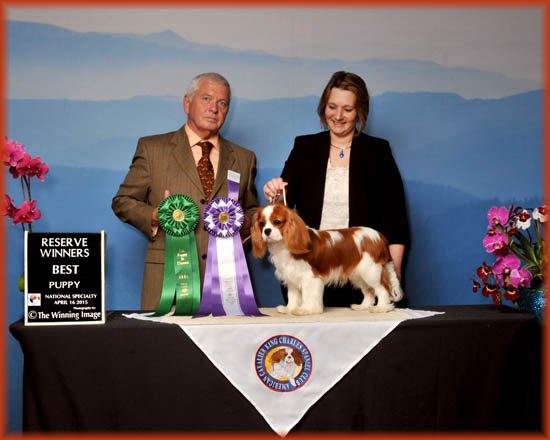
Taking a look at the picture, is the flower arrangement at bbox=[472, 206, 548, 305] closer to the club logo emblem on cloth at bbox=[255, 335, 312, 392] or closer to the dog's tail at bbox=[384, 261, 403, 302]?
the dog's tail at bbox=[384, 261, 403, 302]

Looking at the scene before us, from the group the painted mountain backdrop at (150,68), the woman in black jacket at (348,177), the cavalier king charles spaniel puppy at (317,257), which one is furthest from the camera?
the painted mountain backdrop at (150,68)

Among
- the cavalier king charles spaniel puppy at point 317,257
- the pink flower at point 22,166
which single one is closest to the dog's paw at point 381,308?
the cavalier king charles spaniel puppy at point 317,257

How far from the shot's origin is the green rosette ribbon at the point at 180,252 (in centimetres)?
281

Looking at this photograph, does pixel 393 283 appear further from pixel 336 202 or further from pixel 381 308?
pixel 336 202

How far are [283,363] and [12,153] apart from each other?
1465mm

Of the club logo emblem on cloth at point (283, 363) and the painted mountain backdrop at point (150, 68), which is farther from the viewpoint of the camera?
the painted mountain backdrop at point (150, 68)

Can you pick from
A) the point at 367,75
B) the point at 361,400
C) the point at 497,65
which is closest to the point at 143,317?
the point at 361,400

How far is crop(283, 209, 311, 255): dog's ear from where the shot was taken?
8.66 ft

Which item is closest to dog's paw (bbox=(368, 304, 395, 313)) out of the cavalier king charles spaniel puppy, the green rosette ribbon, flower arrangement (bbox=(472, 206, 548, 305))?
the cavalier king charles spaniel puppy

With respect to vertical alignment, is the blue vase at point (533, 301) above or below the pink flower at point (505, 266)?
below

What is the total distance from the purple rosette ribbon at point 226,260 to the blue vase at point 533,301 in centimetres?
119

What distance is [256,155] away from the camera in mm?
3752

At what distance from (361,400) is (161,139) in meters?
1.59

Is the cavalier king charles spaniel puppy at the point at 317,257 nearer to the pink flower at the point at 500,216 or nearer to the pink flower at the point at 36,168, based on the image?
the pink flower at the point at 500,216
